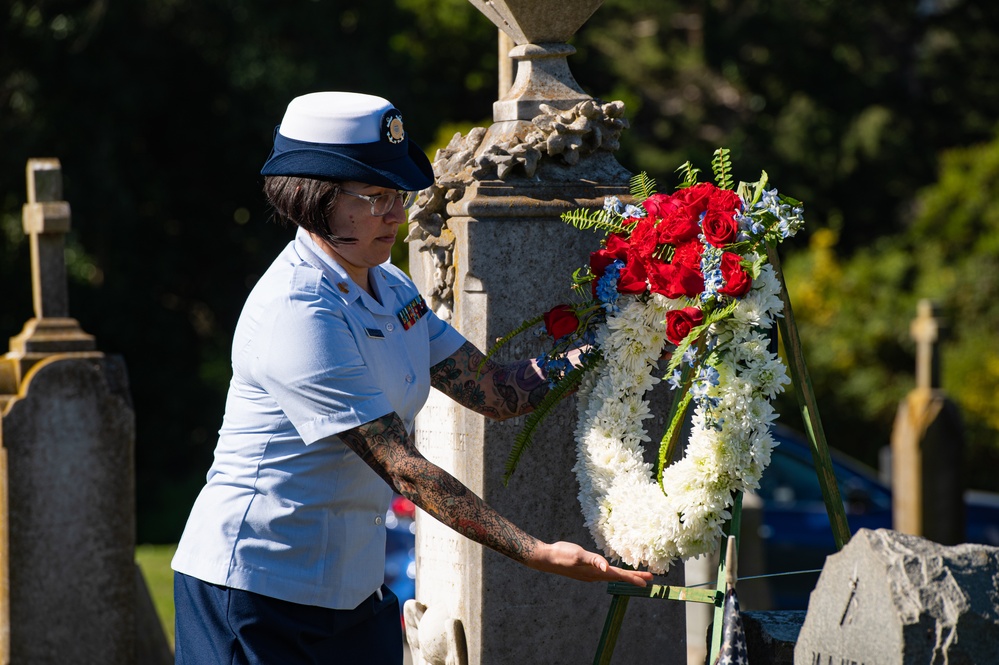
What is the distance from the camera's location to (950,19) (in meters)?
20.3

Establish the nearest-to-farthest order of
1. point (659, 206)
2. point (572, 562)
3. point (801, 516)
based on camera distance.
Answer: point (572, 562) < point (659, 206) < point (801, 516)

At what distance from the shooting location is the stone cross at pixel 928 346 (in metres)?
8.92

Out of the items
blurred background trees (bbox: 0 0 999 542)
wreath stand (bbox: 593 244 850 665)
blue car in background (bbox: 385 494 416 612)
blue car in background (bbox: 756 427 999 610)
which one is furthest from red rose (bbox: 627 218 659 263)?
blurred background trees (bbox: 0 0 999 542)

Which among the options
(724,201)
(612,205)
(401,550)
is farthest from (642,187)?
(401,550)

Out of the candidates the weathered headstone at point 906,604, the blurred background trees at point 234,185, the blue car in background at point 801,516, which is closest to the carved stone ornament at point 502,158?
the weathered headstone at point 906,604

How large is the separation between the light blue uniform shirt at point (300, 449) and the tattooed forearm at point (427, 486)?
0.04m

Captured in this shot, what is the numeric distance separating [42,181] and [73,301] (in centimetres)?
764

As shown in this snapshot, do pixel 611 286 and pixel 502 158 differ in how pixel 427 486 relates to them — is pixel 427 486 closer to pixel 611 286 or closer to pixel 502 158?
pixel 611 286

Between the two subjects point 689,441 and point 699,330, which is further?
point 689,441

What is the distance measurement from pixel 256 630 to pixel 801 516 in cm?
577

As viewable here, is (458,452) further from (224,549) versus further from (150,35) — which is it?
(150,35)

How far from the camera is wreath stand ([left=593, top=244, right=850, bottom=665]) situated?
2826 millimetres

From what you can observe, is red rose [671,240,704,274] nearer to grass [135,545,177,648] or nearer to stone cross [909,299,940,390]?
grass [135,545,177,648]

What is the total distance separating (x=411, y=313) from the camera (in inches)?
119
